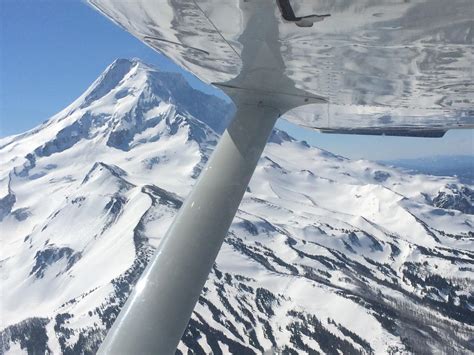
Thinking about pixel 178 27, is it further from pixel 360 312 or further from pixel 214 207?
pixel 360 312

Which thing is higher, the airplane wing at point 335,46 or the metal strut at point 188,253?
the airplane wing at point 335,46

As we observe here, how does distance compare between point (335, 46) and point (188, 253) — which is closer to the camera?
point (335, 46)

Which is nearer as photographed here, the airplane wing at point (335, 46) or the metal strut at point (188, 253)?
the airplane wing at point (335, 46)

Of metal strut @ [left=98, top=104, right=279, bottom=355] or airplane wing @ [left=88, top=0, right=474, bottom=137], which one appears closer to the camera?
airplane wing @ [left=88, top=0, right=474, bottom=137]

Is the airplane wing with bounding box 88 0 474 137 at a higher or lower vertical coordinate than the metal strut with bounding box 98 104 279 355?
higher
